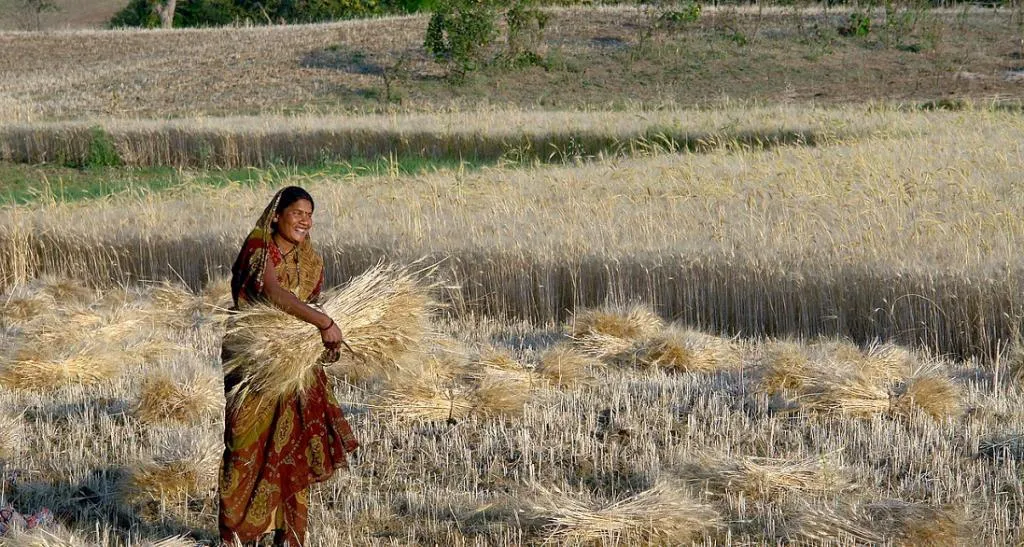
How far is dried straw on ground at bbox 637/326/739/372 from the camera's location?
7164 mm

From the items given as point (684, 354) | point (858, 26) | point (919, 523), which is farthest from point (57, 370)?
point (858, 26)

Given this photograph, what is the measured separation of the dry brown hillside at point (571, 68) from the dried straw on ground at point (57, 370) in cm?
1825

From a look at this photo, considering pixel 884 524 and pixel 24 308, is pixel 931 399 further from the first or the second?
pixel 24 308

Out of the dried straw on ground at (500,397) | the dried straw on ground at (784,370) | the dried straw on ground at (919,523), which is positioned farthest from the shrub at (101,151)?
the dried straw on ground at (919,523)

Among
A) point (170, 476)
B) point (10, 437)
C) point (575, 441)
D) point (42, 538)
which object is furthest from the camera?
point (10, 437)

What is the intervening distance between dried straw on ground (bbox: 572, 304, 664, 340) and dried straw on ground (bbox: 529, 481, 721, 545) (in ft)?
10.2

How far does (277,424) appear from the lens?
4.34 meters

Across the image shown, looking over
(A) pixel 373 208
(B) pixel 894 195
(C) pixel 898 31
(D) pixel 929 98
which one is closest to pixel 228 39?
(C) pixel 898 31

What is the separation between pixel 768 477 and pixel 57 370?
14.6 feet

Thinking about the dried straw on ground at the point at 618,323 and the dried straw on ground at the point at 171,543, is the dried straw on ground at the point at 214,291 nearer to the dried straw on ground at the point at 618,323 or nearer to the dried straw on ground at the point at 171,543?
the dried straw on ground at the point at 618,323

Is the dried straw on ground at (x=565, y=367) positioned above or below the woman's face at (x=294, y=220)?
below

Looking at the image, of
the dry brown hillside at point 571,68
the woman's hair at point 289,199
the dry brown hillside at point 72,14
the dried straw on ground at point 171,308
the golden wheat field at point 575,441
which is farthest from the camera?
the dry brown hillside at point 72,14

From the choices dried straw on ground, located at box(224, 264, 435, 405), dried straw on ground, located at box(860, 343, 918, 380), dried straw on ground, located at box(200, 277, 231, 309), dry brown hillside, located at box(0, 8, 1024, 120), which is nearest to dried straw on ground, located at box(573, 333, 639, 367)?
dried straw on ground, located at box(860, 343, 918, 380)

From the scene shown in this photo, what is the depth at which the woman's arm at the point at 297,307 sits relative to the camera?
4.23 meters
